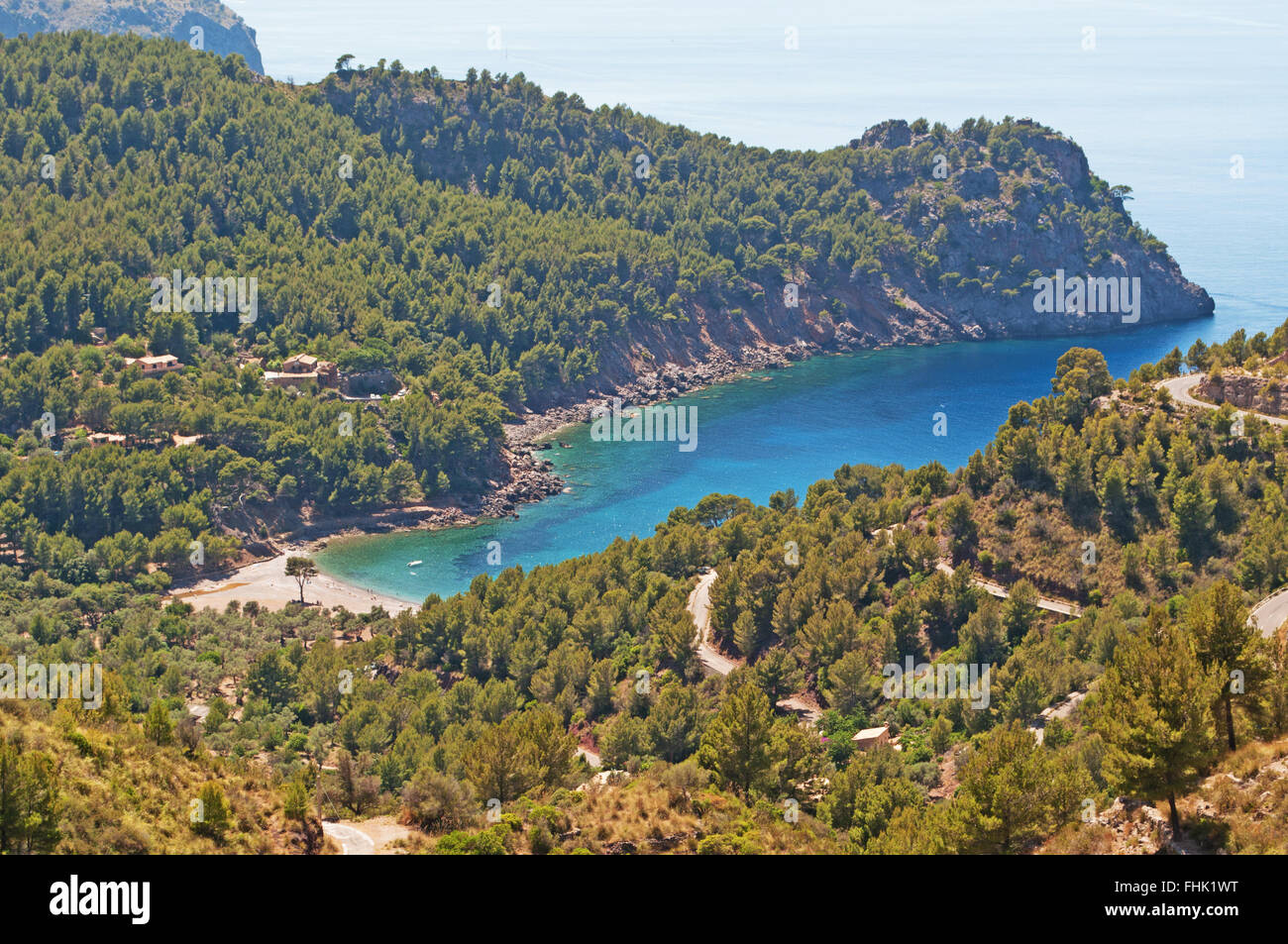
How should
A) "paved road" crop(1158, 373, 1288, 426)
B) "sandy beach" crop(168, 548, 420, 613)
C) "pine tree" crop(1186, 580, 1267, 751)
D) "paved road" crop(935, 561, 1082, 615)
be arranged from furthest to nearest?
"sandy beach" crop(168, 548, 420, 613)
"paved road" crop(1158, 373, 1288, 426)
"paved road" crop(935, 561, 1082, 615)
"pine tree" crop(1186, 580, 1267, 751)

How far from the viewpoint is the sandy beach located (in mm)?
88062

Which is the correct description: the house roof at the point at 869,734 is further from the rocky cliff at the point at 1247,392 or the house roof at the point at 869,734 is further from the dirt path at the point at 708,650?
the rocky cliff at the point at 1247,392

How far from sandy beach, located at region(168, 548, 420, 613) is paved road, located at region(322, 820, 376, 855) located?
1883 inches

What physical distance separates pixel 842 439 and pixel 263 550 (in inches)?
2415

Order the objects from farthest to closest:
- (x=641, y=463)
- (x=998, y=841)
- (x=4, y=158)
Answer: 1. (x=4, y=158)
2. (x=641, y=463)
3. (x=998, y=841)

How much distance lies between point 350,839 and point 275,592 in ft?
189

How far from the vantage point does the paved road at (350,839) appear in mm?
34438

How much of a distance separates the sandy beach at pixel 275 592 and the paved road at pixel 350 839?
157ft

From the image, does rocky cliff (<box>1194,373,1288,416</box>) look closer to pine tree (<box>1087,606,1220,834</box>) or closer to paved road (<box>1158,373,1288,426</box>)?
paved road (<box>1158,373,1288,426</box>)

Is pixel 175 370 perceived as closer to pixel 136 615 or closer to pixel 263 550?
pixel 263 550

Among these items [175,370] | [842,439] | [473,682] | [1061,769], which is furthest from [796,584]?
[175,370]

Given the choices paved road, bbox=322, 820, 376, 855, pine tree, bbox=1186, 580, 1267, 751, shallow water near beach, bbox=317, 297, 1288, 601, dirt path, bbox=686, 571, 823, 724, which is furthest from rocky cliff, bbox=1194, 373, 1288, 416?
paved road, bbox=322, 820, 376, 855

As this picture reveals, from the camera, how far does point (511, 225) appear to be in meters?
170

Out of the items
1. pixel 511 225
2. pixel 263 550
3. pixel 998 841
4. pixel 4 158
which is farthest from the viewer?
pixel 511 225
